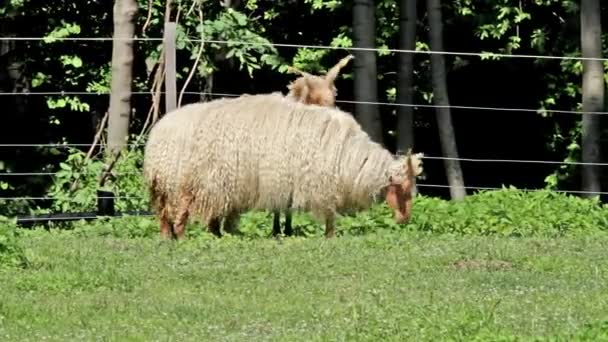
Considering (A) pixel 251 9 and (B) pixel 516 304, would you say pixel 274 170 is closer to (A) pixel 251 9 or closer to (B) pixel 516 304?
(B) pixel 516 304

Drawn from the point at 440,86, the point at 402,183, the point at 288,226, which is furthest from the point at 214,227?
the point at 440,86

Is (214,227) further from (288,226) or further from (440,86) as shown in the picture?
(440,86)

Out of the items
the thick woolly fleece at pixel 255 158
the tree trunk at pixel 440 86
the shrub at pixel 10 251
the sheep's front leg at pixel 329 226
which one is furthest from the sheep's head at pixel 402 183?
the tree trunk at pixel 440 86

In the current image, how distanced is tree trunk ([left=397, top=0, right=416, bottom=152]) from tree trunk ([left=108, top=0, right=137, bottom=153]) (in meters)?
6.84

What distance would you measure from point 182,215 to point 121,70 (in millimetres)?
4348

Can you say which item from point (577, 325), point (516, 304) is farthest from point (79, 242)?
point (577, 325)

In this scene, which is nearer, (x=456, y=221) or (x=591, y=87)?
(x=456, y=221)

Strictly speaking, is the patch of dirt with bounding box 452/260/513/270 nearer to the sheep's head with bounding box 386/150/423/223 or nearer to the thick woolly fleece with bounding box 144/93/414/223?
the thick woolly fleece with bounding box 144/93/414/223

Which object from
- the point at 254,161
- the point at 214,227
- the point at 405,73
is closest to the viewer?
the point at 254,161

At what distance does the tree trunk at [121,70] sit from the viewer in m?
19.1

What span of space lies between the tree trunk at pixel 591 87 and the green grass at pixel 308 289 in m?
8.28

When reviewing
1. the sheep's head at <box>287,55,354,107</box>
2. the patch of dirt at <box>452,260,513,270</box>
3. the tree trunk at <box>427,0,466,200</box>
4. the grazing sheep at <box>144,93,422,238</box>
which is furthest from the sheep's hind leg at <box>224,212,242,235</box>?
the tree trunk at <box>427,0,466,200</box>

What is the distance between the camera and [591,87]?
899 inches

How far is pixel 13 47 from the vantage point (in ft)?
83.8
